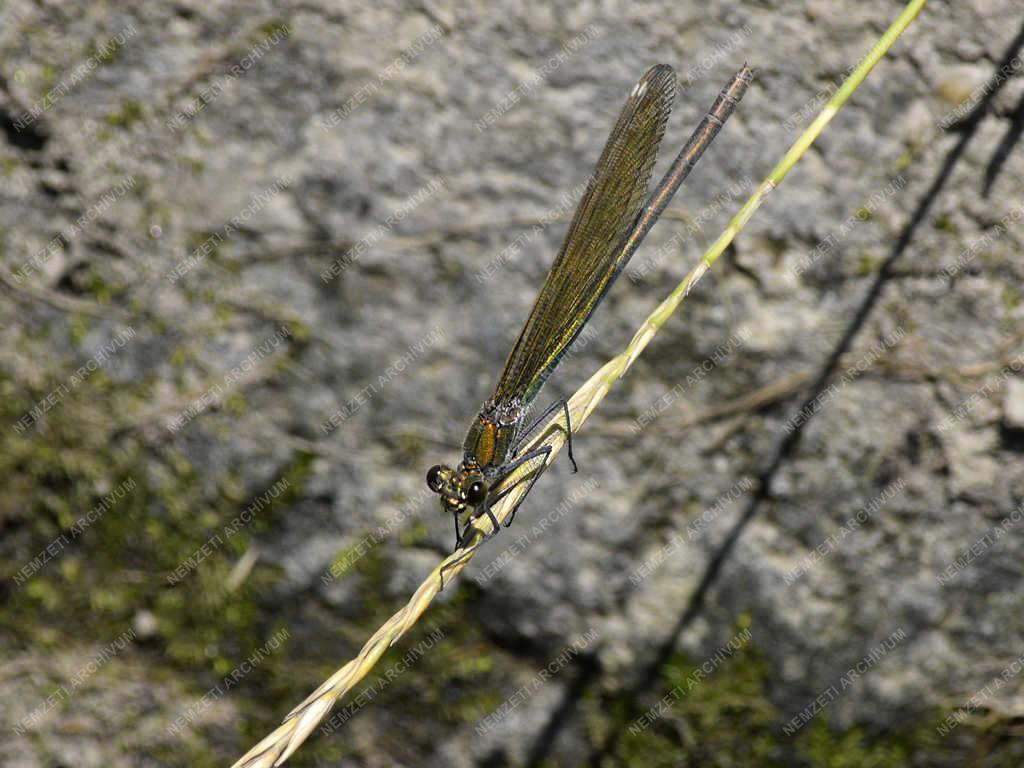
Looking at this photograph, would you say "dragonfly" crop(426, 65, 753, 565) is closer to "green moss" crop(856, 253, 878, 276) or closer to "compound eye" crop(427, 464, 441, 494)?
"compound eye" crop(427, 464, 441, 494)

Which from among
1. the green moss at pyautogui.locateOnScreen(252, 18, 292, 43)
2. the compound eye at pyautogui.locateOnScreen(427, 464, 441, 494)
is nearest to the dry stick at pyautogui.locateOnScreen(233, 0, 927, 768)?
the compound eye at pyautogui.locateOnScreen(427, 464, 441, 494)

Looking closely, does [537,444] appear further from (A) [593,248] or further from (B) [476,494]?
(A) [593,248]

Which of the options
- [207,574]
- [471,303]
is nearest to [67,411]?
[207,574]

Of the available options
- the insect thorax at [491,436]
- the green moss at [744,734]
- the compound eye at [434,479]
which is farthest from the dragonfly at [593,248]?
the green moss at [744,734]

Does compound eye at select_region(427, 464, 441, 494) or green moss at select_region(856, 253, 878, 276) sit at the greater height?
green moss at select_region(856, 253, 878, 276)

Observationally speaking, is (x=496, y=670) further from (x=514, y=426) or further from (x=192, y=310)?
(x=192, y=310)

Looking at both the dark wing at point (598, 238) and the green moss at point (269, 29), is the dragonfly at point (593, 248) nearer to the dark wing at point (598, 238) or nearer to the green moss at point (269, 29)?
the dark wing at point (598, 238)
